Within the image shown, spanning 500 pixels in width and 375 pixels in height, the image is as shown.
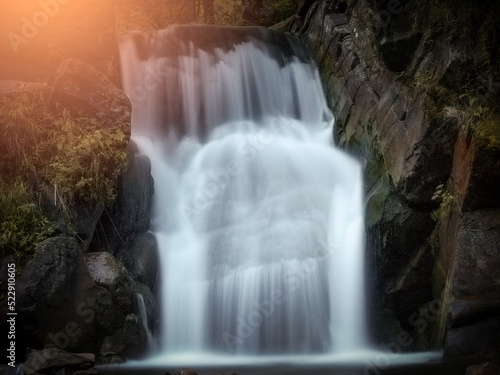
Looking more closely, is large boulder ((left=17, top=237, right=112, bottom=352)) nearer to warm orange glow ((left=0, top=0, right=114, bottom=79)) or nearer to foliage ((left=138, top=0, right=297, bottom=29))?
warm orange glow ((left=0, top=0, right=114, bottom=79))

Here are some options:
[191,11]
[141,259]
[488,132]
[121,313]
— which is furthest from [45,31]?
[191,11]

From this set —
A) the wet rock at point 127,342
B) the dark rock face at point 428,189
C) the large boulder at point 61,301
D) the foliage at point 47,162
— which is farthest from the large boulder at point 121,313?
the dark rock face at point 428,189

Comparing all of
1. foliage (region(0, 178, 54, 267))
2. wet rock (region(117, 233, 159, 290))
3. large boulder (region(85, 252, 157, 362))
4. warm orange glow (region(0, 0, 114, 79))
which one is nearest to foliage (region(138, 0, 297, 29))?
warm orange glow (region(0, 0, 114, 79))

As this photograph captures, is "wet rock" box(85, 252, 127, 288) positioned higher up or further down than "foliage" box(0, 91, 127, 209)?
further down

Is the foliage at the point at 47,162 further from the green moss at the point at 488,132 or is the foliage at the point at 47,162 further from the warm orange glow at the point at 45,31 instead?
the green moss at the point at 488,132

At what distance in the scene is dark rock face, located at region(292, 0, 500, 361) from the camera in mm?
6387

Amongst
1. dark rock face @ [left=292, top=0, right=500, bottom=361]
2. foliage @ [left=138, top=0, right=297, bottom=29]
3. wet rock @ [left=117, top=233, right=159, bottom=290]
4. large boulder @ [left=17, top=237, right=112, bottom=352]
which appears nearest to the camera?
large boulder @ [left=17, top=237, right=112, bottom=352]

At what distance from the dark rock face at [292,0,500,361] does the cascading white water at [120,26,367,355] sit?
1.77 feet

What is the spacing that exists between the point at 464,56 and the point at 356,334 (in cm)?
415

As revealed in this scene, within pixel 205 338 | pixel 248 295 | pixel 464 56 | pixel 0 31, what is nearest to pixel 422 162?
pixel 464 56

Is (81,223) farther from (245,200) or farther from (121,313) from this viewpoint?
(245,200)

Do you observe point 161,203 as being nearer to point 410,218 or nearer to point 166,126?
point 166,126

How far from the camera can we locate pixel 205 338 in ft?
22.8

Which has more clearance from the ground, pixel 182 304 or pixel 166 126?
pixel 166 126
